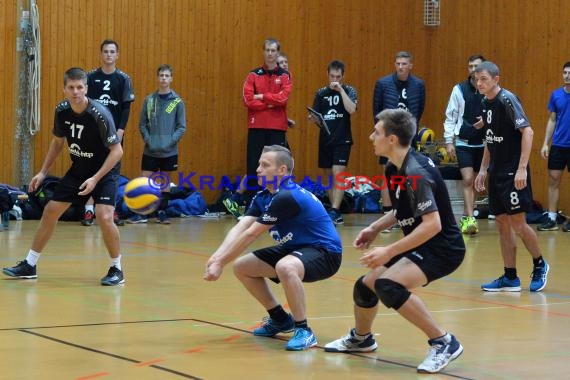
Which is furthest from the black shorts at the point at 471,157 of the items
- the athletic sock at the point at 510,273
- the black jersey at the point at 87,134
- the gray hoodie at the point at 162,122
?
the black jersey at the point at 87,134

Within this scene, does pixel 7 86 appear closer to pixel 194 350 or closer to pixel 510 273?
pixel 510 273

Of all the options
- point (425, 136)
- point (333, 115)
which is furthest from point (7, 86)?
point (425, 136)

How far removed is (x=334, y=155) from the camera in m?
16.1

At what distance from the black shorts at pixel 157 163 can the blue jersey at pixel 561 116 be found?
5804 mm

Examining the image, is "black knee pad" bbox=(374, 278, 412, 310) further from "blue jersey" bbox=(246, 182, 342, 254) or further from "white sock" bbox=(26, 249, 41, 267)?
"white sock" bbox=(26, 249, 41, 267)

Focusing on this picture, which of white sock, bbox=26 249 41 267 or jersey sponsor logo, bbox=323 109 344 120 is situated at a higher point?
jersey sponsor logo, bbox=323 109 344 120

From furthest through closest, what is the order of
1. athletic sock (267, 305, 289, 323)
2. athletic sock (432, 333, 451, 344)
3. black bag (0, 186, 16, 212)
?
black bag (0, 186, 16, 212), athletic sock (267, 305, 289, 323), athletic sock (432, 333, 451, 344)

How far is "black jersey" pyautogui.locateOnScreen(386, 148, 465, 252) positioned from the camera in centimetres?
609

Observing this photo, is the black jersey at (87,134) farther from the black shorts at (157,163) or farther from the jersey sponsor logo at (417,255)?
the black shorts at (157,163)

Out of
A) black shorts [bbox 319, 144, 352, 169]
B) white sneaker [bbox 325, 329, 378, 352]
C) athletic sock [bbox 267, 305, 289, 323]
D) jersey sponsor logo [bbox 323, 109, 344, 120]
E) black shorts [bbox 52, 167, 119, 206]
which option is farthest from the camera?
jersey sponsor logo [bbox 323, 109, 344, 120]

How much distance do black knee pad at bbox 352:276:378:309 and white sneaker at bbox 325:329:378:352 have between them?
23 cm

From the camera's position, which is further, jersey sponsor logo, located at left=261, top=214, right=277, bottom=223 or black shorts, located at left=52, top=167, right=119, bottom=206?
black shorts, located at left=52, top=167, right=119, bottom=206

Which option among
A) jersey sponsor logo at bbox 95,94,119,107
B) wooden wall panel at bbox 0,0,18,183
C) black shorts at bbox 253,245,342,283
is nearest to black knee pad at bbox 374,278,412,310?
black shorts at bbox 253,245,342,283

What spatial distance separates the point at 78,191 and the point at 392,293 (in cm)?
425
